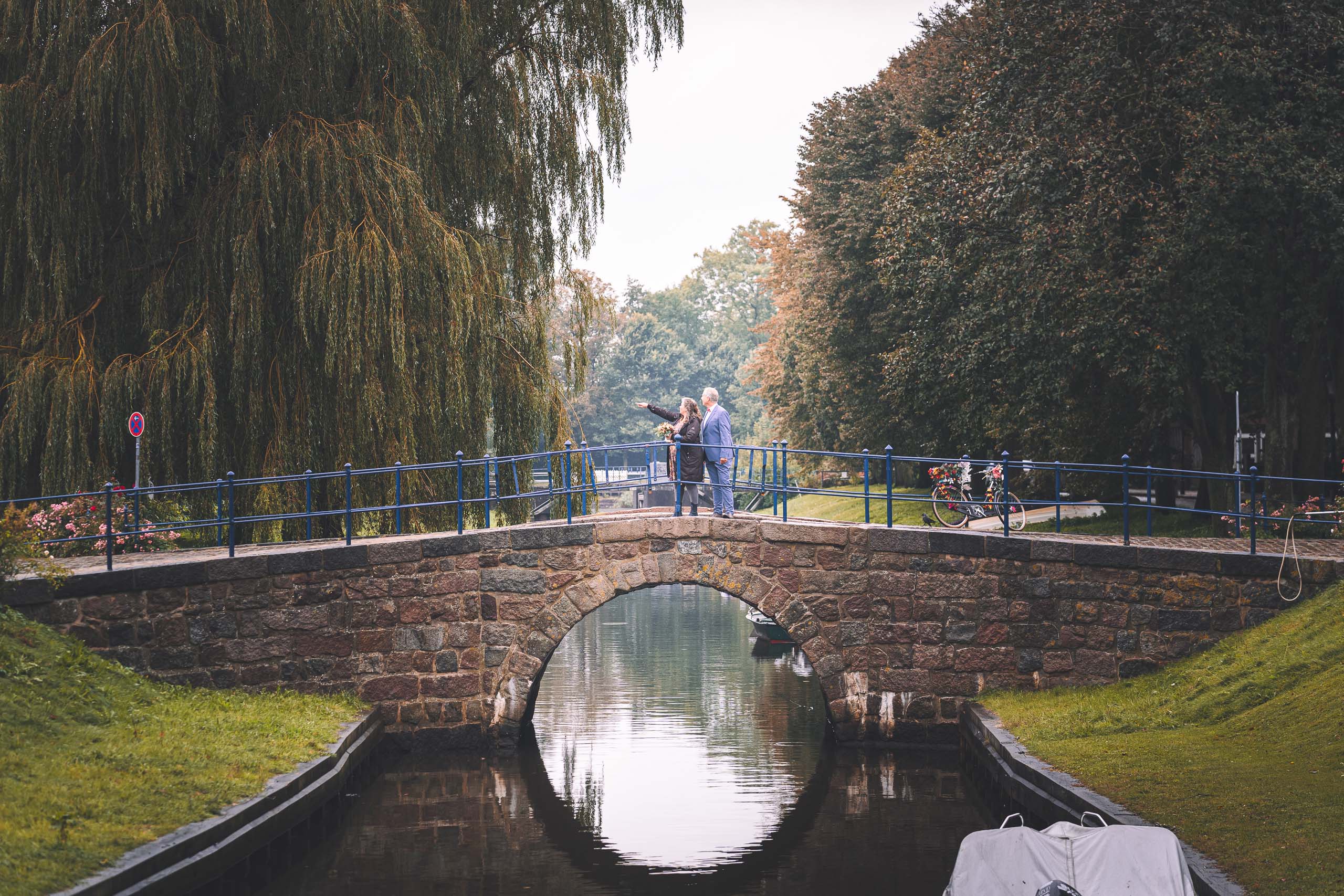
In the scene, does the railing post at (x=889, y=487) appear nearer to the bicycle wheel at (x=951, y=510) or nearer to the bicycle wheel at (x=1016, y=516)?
the bicycle wheel at (x=1016, y=516)

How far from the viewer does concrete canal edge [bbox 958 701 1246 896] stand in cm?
812

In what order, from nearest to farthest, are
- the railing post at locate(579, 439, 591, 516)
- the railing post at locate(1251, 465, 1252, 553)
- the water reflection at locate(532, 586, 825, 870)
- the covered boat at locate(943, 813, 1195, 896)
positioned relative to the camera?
the covered boat at locate(943, 813, 1195, 896) → the water reflection at locate(532, 586, 825, 870) → the railing post at locate(1251, 465, 1252, 553) → the railing post at locate(579, 439, 591, 516)

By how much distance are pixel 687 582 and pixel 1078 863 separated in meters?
7.90

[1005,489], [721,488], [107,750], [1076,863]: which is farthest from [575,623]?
[1076,863]

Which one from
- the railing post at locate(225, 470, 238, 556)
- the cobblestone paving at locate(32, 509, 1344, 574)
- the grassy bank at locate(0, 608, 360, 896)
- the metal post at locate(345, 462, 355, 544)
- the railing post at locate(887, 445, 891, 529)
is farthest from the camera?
the metal post at locate(345, 462, 355, 544)

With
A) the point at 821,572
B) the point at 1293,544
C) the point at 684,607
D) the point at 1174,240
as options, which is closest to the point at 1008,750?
the point at 821,572

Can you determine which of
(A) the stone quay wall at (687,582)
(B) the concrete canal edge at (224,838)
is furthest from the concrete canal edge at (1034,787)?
(B) the concrete canal edge at (224,838)

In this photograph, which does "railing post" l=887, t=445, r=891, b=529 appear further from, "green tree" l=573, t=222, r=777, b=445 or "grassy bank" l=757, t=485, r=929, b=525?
"green tree" l=573, t=222, r=777, b=445

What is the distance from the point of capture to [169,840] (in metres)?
8.79

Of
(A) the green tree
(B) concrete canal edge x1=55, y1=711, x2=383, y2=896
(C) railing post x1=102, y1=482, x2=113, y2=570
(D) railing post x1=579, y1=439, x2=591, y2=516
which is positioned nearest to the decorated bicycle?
(D) railing post x1=579, y1=439, x2=591, y2=516

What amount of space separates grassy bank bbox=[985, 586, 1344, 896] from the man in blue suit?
375 centimetres

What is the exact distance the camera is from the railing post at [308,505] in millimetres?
14883

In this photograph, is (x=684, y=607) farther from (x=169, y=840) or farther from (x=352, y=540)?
(x=169, y=840)

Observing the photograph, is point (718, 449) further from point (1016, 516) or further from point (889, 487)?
point (1016, 516)
